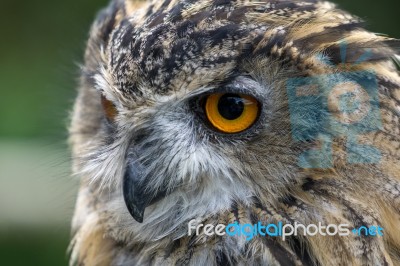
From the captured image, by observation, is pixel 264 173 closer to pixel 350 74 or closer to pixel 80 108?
pixel 350 74

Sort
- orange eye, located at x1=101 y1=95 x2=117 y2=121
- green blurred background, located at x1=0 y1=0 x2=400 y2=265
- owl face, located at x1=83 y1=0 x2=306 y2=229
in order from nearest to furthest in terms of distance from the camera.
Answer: owl face, located at x1=83 y1=0 x2=306 y2=229 < orange eye, located at x1=101 y1=95 x2=117 y2=121 < green blurred background, located at x1=0 y1=0 x2=400 y2=265

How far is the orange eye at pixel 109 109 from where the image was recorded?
64.7 inches

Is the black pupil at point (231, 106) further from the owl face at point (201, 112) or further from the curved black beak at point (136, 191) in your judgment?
the curved black beak at point (136, 191)

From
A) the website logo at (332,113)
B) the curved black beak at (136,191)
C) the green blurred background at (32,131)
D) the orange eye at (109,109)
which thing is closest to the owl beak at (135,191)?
the curved black beak at (136,191)

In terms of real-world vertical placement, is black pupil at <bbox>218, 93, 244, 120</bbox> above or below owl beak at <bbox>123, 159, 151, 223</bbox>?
above

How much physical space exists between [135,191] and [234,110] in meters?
0.32

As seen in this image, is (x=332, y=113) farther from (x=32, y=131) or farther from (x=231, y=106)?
(x=32, y=131)

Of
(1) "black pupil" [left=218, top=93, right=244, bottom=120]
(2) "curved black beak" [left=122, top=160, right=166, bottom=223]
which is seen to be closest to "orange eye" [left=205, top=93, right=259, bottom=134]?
(1) "black pupil" [left=218, top=93, right=244, bottom=120]

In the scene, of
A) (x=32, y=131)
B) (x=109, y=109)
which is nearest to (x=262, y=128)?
(x=109, y=109)

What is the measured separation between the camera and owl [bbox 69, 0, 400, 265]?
1.41m

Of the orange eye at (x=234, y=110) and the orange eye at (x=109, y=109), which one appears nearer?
the orange eye at (x=234, y=110)

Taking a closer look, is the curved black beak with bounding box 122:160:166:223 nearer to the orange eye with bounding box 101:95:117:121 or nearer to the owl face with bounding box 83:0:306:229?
the owl face with bounding box 83:0:306:229

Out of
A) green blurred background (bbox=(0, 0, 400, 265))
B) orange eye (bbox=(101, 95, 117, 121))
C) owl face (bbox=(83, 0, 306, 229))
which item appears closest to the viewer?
owl face (bbox=(83, 0, 306, 229))

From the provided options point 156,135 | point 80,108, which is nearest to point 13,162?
point 80,108
